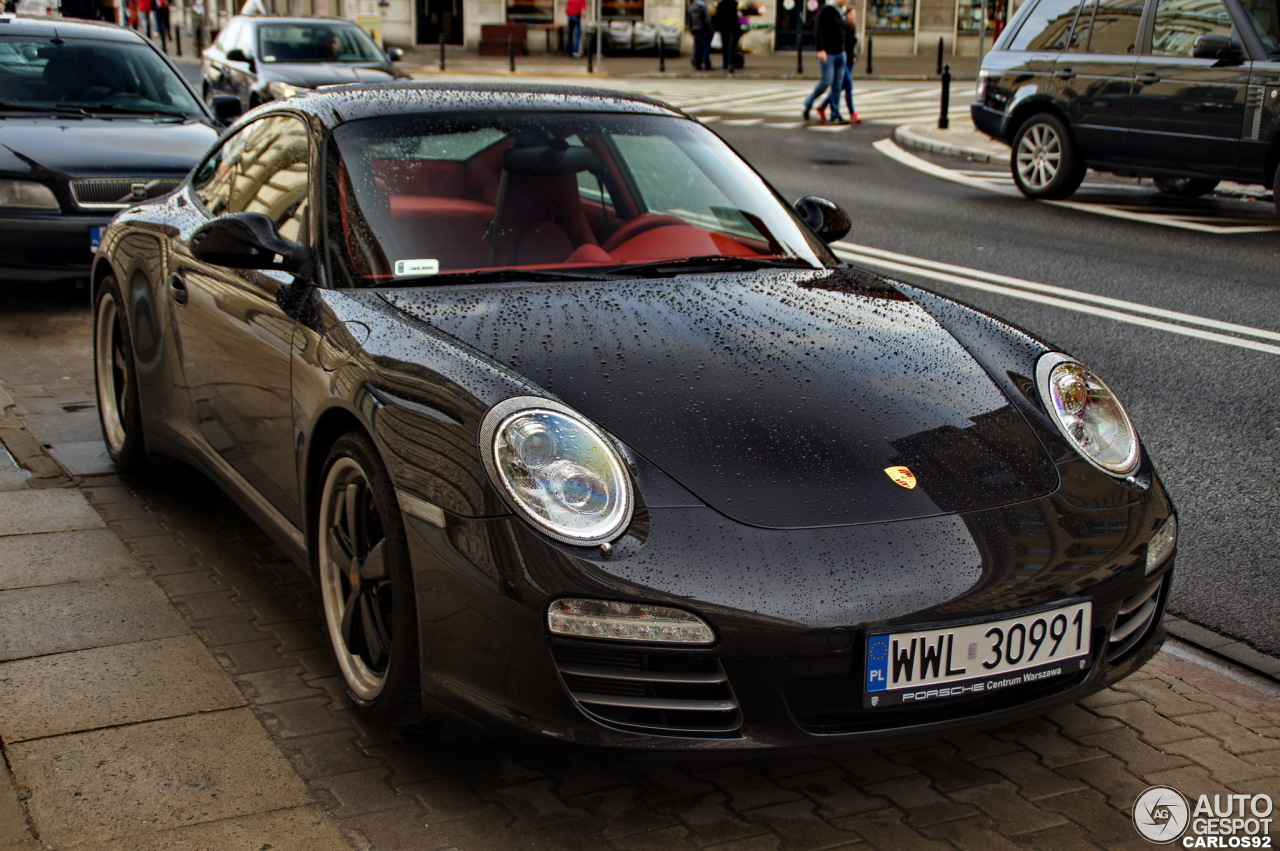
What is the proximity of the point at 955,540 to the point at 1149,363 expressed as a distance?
471 cm

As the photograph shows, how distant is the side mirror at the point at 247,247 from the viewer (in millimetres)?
3809

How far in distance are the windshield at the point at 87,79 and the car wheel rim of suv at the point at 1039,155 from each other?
7852mm

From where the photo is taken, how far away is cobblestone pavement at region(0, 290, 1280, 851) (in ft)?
9.59

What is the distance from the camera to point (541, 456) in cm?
292

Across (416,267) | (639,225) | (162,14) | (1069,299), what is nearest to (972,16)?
(162,14)

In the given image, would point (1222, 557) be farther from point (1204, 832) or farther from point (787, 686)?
point (787, 686)

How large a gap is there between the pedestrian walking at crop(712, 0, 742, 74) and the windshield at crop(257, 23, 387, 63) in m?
17.7

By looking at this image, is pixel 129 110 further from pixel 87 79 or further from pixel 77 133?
pixel 77 133

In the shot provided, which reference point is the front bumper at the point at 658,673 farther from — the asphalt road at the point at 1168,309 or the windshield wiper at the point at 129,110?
the windshield wiper at the point at 129,110

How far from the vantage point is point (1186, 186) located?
13.8 meters

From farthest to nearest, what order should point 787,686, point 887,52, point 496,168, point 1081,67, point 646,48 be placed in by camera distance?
point 887,52 < point 646,48 < point 1081,67 < point 496,168 < point 787,686

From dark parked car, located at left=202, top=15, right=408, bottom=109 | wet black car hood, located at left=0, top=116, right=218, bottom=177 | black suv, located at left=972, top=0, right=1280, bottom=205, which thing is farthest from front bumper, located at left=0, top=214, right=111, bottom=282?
dark parked car, located at left=202, top=15, right=408, bottom=109

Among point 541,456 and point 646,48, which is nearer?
point 541,456

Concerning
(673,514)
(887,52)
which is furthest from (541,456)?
(887,52)
